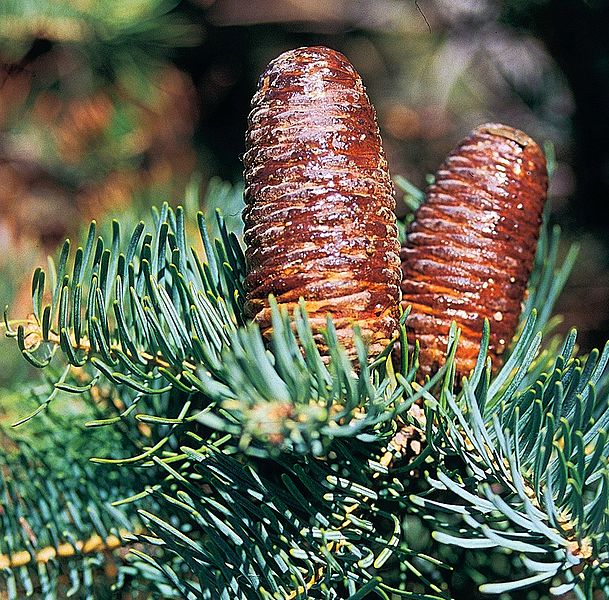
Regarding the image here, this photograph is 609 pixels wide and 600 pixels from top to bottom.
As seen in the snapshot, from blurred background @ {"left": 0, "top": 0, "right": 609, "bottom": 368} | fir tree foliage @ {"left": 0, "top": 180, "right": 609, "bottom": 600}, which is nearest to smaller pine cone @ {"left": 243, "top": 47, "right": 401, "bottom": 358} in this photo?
fir tree foliage @ {"left": 0, "top": 180, "right": 609, "bottom": 600}

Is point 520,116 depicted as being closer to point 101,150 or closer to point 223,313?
point 101,150

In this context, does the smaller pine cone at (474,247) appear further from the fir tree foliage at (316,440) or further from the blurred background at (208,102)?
the blurred background at (208,102)

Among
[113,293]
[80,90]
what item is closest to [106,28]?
[80,90]

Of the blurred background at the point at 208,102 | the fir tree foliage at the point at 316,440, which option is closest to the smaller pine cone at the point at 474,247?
the fir tree foliage at the point at 316,440

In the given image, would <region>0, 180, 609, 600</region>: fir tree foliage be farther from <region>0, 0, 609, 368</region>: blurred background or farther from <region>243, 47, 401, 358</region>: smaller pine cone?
<region>0, 0, 609, 368</region>: blurred background

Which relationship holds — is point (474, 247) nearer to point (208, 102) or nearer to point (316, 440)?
point (316, 440)
